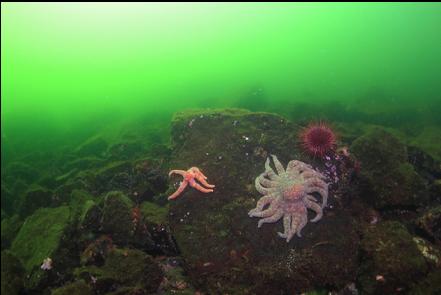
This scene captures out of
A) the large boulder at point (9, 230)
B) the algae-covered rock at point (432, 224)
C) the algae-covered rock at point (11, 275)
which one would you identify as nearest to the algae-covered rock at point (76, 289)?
the algae-covered rock at point (11, 275)

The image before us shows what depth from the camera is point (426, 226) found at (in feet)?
23.5

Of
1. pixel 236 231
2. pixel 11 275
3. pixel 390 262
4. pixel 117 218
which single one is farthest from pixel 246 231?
pixel 11 275

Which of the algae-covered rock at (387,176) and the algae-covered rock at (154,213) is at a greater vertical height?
the algae-covered rock at (387,176)

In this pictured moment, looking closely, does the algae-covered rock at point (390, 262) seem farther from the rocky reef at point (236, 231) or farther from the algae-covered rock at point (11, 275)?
the algae-covered rock at point (11, 275)

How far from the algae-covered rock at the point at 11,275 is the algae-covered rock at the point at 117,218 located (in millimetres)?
1862

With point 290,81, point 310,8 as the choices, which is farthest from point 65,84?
point 310,8

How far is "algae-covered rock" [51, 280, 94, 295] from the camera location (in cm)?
601

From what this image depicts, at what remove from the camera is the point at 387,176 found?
7941mm

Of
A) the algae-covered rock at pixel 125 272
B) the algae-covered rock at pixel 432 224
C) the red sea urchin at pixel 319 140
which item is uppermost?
the red sea urchin at pixel 319 140

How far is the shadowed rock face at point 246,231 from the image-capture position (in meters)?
6.36

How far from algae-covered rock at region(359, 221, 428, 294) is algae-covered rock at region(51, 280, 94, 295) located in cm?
533

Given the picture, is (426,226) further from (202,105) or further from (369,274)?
(202,105)

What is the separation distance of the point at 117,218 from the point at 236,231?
2906 mm

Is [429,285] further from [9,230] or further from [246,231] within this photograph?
[9,230]
